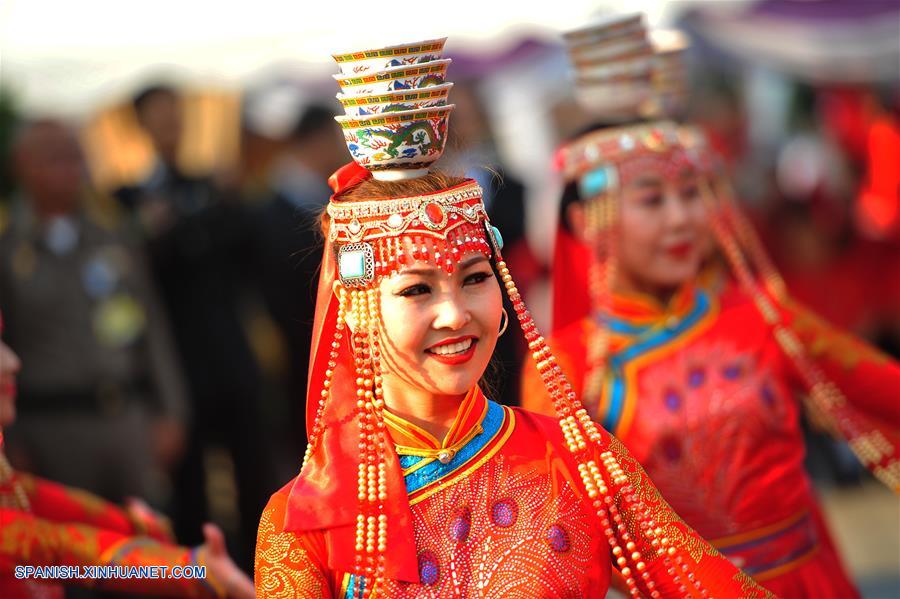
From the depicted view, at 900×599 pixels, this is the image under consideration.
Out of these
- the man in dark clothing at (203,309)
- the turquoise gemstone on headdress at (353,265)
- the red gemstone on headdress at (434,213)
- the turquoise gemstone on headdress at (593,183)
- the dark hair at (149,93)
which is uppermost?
the dark hair at (149,93)

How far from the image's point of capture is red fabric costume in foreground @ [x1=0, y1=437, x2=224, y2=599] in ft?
11.6

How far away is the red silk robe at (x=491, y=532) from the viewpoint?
2.79 m

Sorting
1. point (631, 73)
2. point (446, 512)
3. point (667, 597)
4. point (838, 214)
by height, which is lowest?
point (838, 214)

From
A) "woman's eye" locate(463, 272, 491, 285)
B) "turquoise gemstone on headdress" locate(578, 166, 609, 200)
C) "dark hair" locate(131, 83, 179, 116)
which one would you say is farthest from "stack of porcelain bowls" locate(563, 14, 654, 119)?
"dark hair" locate(131, 83, 179, 116)

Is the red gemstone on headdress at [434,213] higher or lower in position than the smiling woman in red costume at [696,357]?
higher

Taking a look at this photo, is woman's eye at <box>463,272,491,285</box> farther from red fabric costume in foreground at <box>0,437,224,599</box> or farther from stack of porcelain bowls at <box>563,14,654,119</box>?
stack of porcelain bowls at <box>563,14,654,119</box>

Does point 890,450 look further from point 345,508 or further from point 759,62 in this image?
point 759,62

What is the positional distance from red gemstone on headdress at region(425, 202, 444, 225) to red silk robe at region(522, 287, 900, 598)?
1.02 m

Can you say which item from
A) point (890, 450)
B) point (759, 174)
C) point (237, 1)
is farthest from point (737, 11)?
point (890, 450)

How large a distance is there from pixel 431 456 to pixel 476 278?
36 centimetres

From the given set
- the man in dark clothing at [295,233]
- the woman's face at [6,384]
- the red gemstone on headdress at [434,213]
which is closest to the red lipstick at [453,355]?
the red gemstone on headdress at [434,213]

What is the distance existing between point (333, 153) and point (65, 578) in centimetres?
393

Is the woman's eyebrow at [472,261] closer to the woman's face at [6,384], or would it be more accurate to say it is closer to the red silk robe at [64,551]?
the red silk robe at [64,551]

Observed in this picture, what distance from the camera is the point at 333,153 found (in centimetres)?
724
